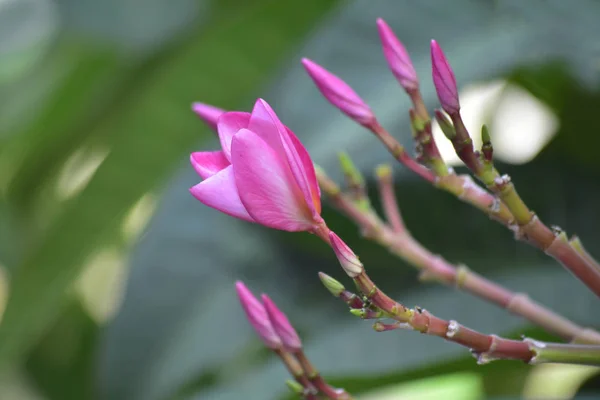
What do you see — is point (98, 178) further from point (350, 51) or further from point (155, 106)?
point (350, 51)

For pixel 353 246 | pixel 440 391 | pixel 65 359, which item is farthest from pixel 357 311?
pixel 65 359

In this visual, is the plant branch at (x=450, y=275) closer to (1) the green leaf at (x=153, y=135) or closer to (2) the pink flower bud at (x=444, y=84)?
(2) the pink flower bud at (x=444, y=84)

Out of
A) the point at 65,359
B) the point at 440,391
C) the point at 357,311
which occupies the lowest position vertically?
the point at 65,359

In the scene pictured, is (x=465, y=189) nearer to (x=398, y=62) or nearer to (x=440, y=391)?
(x=398, y=62)

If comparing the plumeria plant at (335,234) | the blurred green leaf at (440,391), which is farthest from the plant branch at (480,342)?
the blurred green leaf at (440,391)

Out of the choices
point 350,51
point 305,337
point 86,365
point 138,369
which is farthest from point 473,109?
point 86,365

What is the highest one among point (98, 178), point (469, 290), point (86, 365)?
point (469, 290)
